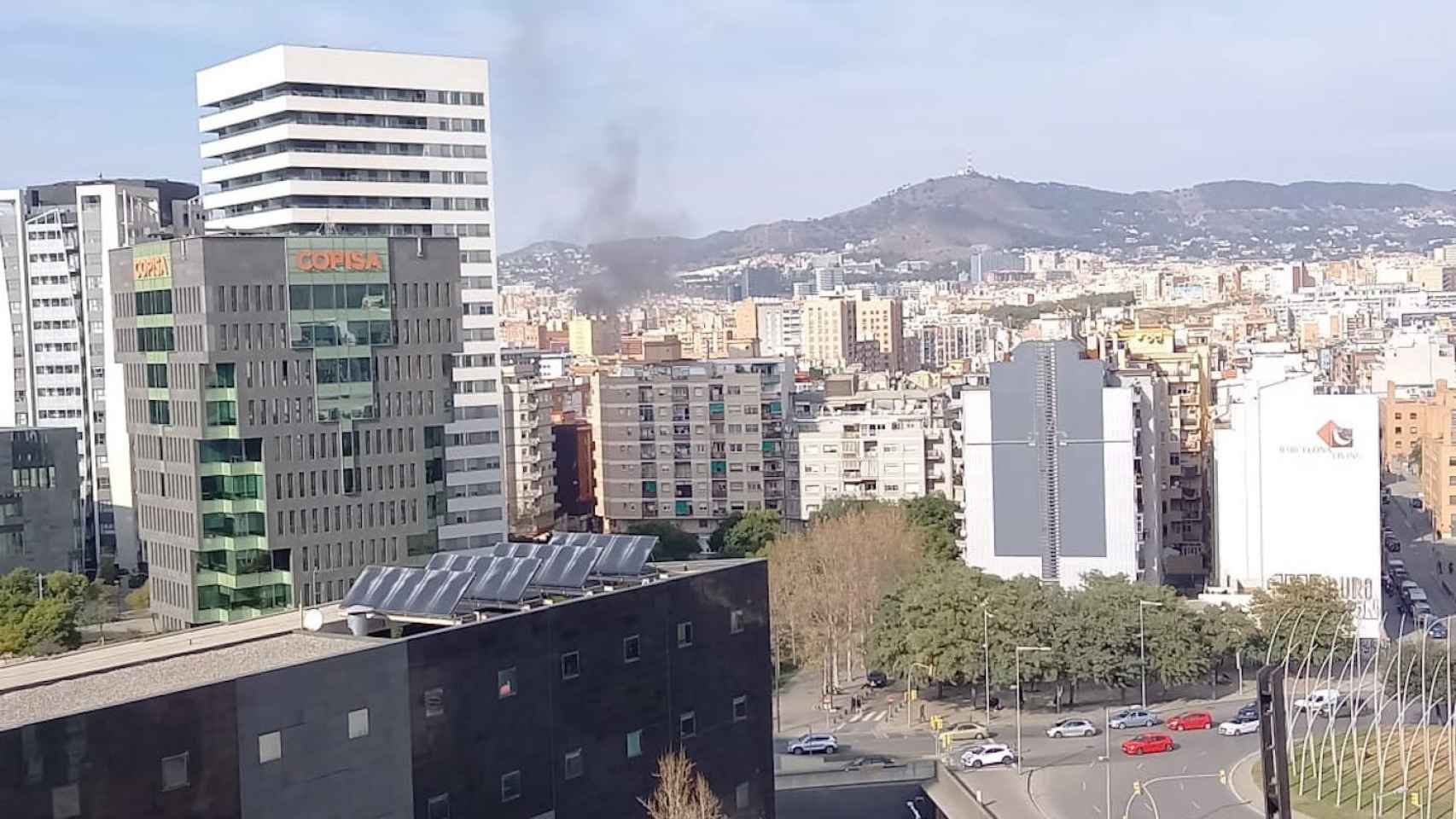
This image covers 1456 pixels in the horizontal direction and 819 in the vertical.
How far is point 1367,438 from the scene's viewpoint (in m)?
28.2

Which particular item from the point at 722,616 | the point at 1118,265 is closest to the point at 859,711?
the point at 722,616

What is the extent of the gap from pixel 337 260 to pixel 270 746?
53.3 feet

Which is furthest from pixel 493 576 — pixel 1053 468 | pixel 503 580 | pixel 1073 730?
pixel 1053 468

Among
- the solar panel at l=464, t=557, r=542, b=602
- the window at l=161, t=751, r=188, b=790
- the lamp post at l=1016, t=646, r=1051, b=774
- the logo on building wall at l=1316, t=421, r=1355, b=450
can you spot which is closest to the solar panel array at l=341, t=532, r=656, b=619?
the solar panel at l=464, t=557, r=542, b=602

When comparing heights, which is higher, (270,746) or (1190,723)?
(270,746)

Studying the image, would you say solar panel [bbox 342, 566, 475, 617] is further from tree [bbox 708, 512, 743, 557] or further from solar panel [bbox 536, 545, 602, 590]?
tree [bbox 708, 512, 743, 557]

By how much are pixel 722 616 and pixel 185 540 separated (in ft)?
47.2

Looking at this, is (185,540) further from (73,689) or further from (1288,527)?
(1288,527)

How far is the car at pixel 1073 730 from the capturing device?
22.8 m

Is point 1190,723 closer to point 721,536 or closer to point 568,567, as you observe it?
point 568,567

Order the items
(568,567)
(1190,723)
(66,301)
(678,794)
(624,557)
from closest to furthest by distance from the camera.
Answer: (568,567) < (678,794) < (624,557) < (1190,723) < (66,301)

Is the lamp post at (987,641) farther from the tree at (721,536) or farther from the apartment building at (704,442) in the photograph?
the apartment building at (704,442)

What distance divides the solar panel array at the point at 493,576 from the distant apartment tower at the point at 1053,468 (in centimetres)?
1790

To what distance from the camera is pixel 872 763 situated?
20.1m
